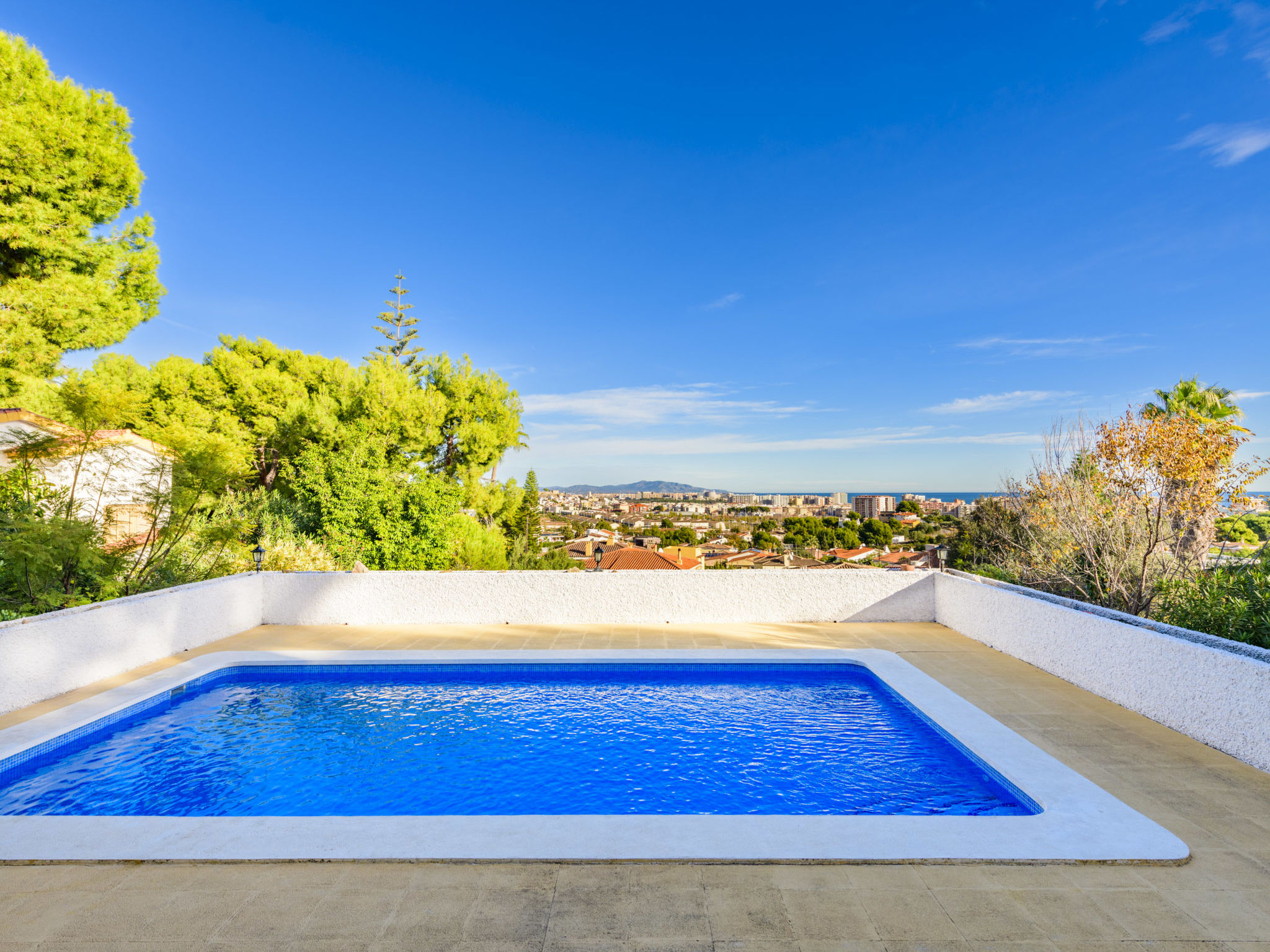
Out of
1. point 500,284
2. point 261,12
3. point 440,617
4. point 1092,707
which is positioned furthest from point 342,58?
point 1092,707

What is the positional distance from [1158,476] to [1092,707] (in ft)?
10.9

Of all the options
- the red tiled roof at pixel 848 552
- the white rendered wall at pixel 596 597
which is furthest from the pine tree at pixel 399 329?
the red tiled roof at pixel 848 552

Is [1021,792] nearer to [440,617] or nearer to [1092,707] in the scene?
[1092,707]

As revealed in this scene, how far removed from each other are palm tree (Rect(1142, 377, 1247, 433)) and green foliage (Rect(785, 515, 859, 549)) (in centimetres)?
2646

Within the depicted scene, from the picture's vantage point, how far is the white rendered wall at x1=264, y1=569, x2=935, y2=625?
27.6 ft

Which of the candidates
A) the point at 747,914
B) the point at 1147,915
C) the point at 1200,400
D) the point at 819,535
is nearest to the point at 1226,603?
the point at 1147,915

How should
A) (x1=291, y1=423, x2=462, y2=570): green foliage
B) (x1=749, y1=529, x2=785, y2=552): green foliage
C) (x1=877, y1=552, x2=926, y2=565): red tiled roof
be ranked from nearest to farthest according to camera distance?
1. (x1=291, y1=423, x2=462, y2=570): green foliage
2. (x1=877, y1=552, x2=926, y2=565): red tiled roof
3. (x1=749, y1=529, x2=785, y2=552): green foliage

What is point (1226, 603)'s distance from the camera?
197 inches

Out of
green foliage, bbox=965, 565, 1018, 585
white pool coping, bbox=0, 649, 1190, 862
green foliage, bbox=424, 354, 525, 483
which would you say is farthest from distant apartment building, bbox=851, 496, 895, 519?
white pool coping, bbox=0, 649, 1190, 862

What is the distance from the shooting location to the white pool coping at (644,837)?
277 centimetres

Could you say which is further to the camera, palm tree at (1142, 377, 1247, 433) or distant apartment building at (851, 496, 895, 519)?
distant apartment building at (851, 496, 895, 519)

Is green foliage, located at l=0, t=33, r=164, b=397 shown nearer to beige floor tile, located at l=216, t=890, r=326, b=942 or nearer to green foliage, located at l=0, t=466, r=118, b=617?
green foliage, located at l=0, t=466, r=118, b=617

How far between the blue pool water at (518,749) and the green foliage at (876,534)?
34527 mm

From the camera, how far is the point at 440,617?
8.45m
